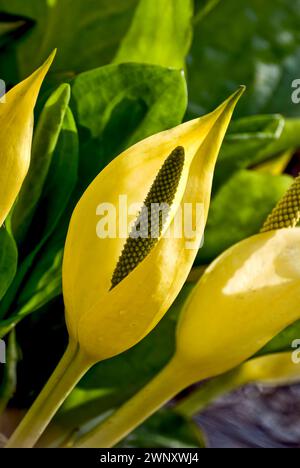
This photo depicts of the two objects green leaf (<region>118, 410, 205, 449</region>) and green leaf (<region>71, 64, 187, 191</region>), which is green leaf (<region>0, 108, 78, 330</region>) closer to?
green leaf (<region>71, 64, 187, 191</region>)

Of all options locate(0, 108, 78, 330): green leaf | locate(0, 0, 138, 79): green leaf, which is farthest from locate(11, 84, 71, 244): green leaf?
locate(0, 0, 138, 79): green leaf

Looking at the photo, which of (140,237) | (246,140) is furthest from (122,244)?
(246,140)

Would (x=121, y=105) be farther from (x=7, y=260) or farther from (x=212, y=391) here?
(x=212, y=391)

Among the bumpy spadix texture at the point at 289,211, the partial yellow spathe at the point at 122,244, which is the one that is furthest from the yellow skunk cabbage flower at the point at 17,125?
the bumpy spadix texture at the point at 289,211

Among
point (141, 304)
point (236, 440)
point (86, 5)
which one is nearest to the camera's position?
point (141, 304)

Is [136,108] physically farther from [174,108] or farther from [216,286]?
[216,286]

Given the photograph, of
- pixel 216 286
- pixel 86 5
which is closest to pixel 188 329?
pixel 216 286
